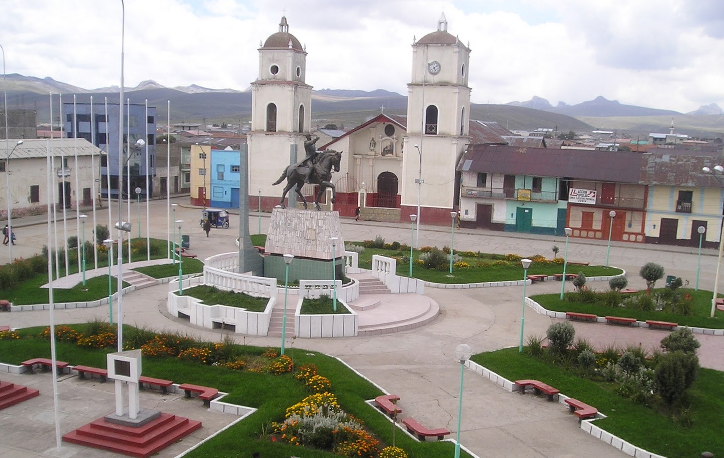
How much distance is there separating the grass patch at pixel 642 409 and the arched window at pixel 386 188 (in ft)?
120

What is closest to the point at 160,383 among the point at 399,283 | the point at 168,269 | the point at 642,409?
the point at 642,409

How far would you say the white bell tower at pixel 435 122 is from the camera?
165 ft

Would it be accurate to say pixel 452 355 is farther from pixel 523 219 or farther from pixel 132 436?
pixel 523 219

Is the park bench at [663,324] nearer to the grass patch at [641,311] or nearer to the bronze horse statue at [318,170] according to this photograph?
the grass patch at [641,311]

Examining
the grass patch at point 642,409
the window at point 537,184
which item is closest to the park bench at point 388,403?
the grass patch at point 642,409

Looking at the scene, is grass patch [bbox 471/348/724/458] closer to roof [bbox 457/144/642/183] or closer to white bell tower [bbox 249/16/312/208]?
roof [bbox 457/144/642/183]

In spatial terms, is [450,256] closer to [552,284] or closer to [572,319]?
[552,284]

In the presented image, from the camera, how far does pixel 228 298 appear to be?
956 inches

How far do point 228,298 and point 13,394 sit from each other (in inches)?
346

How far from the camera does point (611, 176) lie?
47.2 m

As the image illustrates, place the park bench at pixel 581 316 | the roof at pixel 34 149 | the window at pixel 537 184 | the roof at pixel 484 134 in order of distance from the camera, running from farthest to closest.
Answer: the roof at pixel 484 134
the window at pixel 537 184
the roof at pixel 34 149
the park bench at pixel 581 316

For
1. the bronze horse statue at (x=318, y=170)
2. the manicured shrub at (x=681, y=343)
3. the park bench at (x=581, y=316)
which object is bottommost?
the park bench at (x=581, y=316)

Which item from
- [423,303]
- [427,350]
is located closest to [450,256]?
[423,303]

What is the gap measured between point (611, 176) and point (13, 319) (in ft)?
125
